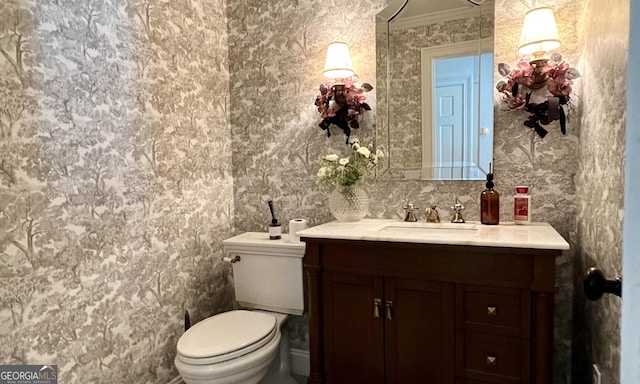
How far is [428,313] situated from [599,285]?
0.79 m

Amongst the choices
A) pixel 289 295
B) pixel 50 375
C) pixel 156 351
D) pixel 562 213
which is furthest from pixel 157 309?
pixel 562 213

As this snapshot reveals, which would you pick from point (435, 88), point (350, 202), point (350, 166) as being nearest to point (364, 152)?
point (350, 166)

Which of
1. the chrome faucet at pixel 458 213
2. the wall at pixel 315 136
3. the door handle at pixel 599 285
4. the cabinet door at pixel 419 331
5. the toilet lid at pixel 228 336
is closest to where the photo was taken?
the door handle at pixel 599 285

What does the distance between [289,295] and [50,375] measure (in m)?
1.01

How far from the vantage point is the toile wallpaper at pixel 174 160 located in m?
1.31

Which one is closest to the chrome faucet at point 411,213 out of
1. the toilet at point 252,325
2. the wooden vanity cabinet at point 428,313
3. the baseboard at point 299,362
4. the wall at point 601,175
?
the wooden vanity cabinet at point 428,313

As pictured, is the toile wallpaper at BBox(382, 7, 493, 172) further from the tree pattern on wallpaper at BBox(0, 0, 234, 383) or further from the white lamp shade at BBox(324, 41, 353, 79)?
the tree pattern on wallpaper at BBox(0, 0, 234, 383)

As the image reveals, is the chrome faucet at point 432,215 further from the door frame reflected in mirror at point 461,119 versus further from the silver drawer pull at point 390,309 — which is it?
the silver drawer pull at point 390,309

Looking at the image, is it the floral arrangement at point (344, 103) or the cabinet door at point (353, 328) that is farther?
the floral arrangement at point (344, 103)

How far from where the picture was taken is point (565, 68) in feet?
5.12

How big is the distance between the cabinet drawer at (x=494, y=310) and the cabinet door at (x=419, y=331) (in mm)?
55

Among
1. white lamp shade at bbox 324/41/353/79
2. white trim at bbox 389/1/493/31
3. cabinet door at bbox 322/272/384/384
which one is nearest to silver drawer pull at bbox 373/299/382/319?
cabinet door at bbox 322/272/384/384

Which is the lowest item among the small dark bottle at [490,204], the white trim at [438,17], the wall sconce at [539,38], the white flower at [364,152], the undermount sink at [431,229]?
the undermount sink at [431,229]

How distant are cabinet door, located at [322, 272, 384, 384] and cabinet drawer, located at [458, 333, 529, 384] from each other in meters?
0.33
